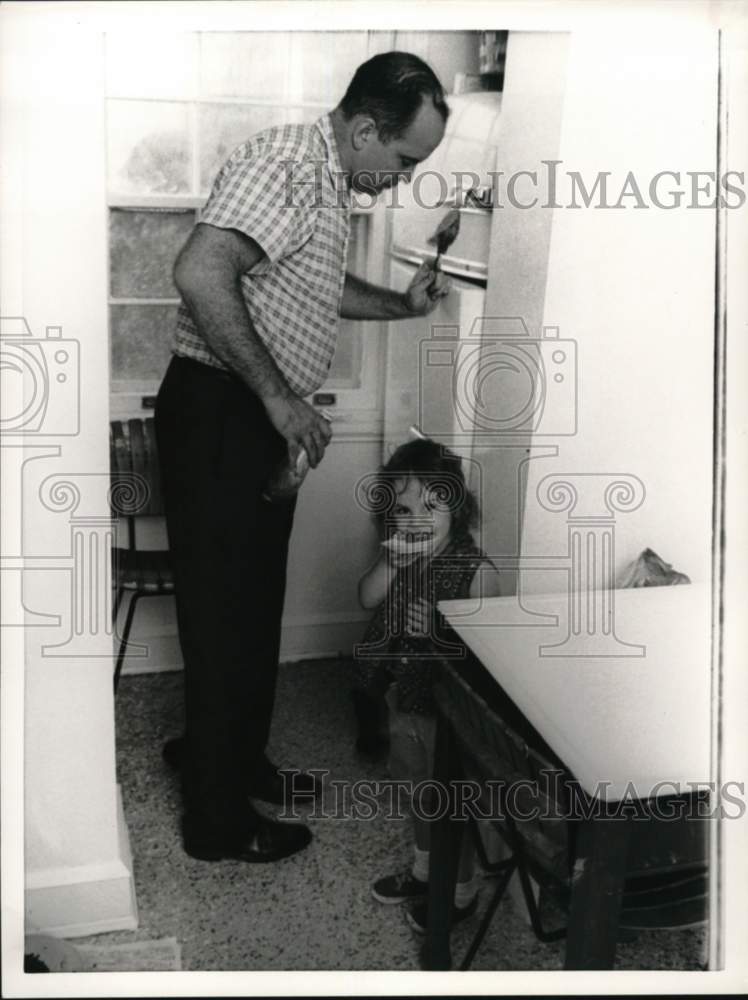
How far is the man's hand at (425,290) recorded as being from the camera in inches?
63.3

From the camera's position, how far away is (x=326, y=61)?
1441mm

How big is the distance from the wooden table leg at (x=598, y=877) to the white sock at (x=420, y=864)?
308 mm

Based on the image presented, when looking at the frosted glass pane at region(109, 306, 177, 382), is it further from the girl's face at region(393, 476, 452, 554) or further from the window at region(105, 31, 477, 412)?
the girl's face at region(393, 476, 452, 554)

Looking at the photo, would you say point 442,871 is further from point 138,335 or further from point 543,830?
point 138,335

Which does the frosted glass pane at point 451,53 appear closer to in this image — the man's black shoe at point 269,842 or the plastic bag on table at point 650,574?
the plastic bag on table at point 650,574

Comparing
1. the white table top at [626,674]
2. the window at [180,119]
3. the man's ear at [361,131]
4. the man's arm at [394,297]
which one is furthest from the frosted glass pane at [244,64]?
the white table top at [626,674]

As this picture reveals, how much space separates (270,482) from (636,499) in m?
0.50

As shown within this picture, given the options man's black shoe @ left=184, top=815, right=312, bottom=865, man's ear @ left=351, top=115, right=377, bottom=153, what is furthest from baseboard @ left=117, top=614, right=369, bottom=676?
man's ear @ left=351, top=115, right=377, bottom=153

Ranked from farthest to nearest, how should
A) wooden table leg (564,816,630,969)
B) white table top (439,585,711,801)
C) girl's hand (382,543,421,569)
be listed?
girl's hand (382,543,421,569) < white table top (439,585,711,801) < wooden table leg (564,816,630,969)

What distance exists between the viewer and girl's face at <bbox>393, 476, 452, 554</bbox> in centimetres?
160

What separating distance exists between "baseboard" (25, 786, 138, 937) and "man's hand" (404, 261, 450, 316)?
88cm

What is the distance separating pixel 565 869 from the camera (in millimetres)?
1304

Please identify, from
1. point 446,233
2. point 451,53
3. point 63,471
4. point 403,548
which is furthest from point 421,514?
point 451,53

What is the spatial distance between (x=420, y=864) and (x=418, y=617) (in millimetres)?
350
